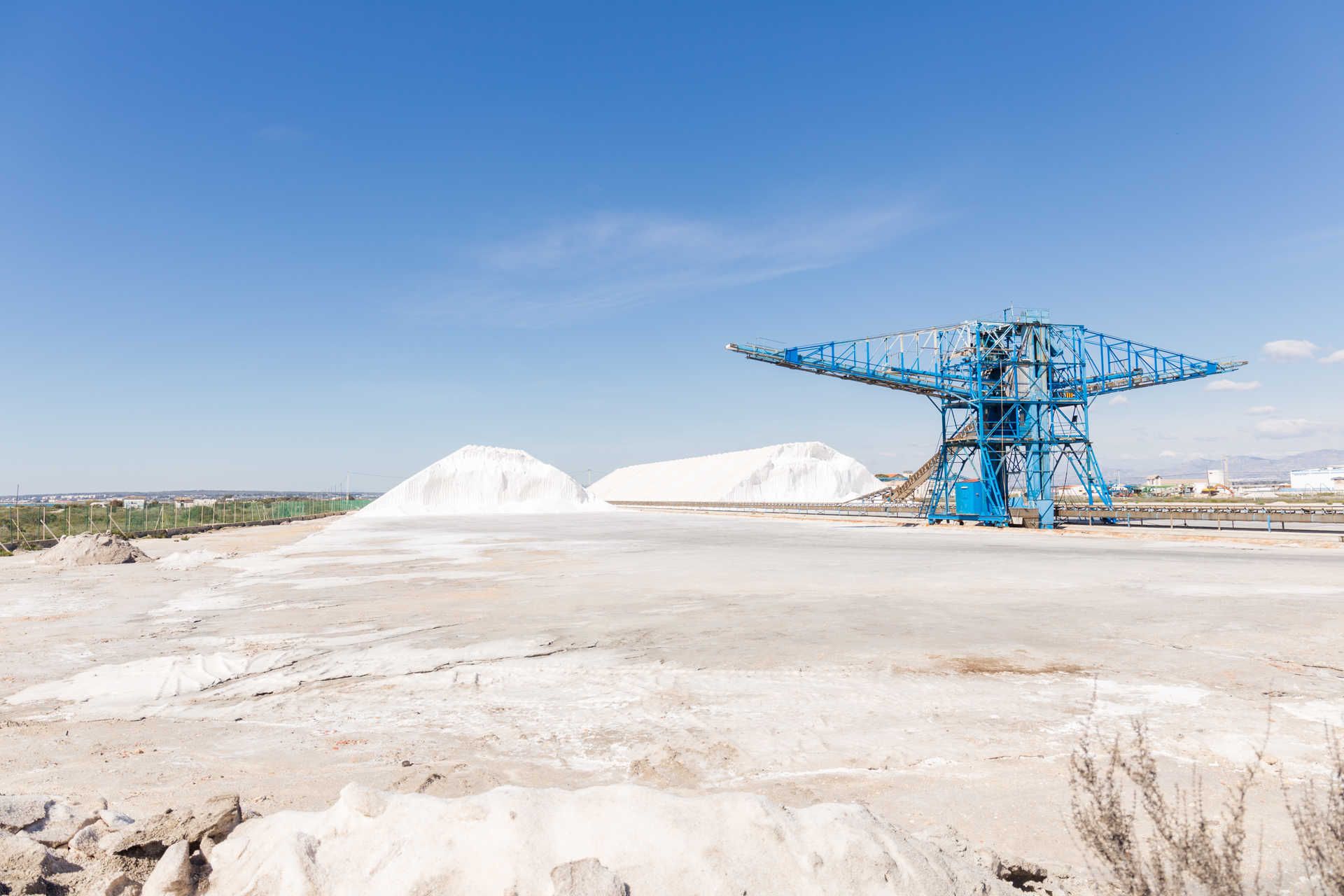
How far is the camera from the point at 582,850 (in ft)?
12.2

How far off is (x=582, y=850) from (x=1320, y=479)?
16507cm

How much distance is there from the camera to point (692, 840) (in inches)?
146

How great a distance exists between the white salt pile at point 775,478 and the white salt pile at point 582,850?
112831 mm

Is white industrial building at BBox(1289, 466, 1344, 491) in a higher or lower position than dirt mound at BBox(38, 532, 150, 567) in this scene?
higher

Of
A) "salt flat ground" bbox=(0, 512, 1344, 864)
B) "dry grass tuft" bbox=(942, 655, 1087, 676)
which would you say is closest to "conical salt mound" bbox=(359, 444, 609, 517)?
"salt flat ground" bbox=(0, 512, 1344, 864)

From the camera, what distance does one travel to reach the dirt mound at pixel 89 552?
23781 mm

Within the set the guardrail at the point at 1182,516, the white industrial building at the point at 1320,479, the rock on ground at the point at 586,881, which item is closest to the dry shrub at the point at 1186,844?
the rock on ground at the point at 586,881

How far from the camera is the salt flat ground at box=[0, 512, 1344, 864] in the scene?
5.55 meters

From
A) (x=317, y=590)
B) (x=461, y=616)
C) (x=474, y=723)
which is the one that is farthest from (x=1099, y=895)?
(x=317, y=590)

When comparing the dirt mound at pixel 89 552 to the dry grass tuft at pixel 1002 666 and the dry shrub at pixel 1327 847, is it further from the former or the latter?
the dry shrub at pixel 1327 847

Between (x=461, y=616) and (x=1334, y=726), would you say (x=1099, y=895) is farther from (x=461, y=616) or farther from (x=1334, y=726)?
(x=461, y=616)

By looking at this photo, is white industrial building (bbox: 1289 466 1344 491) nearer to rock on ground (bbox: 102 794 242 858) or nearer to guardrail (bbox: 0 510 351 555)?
guardrail (bbox: 0 510 351 555)

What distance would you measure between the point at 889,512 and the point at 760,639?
51.2m

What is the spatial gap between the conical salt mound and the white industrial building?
112 m
